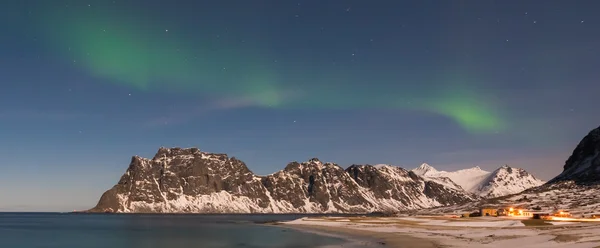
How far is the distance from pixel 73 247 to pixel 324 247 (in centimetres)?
4741

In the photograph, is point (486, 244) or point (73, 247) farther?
point (73, 247)

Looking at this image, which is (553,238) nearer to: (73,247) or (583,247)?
(583,247)

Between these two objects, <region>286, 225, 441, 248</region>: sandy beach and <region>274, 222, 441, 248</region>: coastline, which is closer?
<region>274, 222, 441, 248</region>: coastline

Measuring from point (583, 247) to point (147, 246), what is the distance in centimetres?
6809

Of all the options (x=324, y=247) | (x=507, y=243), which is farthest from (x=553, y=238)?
(x=324, y=247)

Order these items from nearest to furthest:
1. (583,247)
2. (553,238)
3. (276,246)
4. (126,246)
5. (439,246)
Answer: (583,247) < (553,238) < (439,246) < (276,246) < (126,246)

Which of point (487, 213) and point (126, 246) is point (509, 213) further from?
point (126, 246)

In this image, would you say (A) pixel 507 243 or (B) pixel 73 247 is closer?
(A) pixel 507 243

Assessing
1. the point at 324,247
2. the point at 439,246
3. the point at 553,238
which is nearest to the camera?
the point at 553,238

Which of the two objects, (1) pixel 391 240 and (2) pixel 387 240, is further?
(2) pixel 387 240

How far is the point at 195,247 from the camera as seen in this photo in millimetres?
82062

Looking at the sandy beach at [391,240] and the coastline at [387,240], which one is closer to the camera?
the coastline at [387,240]

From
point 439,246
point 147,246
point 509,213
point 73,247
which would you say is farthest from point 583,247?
point 509,213

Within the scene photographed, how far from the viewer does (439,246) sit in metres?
65.8
